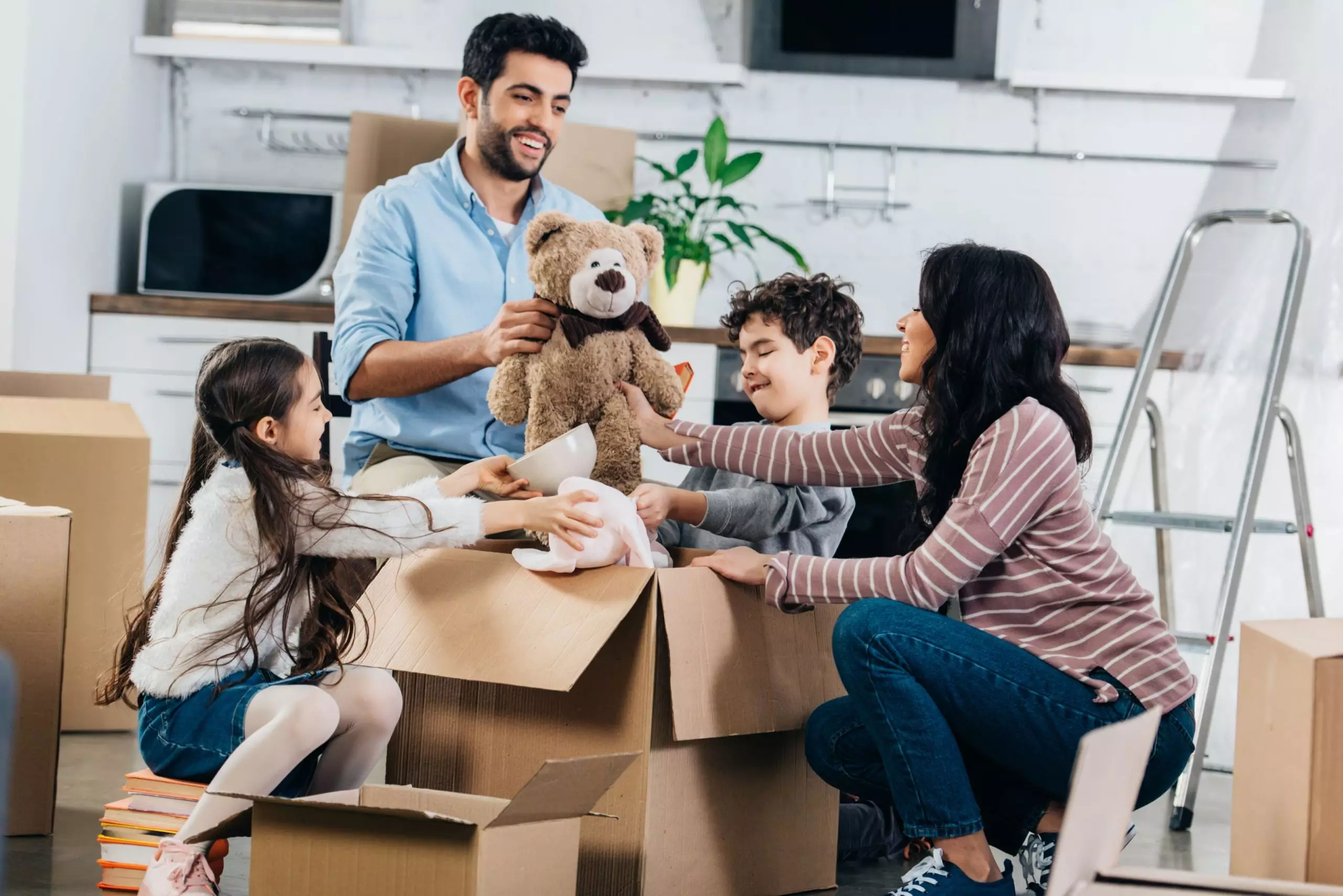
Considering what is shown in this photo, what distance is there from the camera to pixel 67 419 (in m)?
2.29

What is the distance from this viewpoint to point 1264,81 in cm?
340

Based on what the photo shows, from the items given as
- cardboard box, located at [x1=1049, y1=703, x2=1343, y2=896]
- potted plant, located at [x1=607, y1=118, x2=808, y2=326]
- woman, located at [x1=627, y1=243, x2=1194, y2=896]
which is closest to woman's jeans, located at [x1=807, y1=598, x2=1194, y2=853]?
woman, located at [x1=627, y1=243, x2=1194, y2=896]

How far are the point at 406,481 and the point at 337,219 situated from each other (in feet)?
5.48

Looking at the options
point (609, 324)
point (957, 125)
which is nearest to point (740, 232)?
point (957, 125)

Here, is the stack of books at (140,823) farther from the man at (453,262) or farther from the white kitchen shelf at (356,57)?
the white kitchen shelf at (356,57)

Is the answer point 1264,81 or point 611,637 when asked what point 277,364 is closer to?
point 611,637

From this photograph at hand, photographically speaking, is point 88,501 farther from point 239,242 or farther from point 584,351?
point 239,242

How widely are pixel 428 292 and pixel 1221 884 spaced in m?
1.35

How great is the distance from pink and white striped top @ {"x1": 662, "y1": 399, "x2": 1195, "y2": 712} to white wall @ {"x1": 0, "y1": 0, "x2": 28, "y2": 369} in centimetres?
223

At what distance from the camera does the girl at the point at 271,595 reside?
147cm

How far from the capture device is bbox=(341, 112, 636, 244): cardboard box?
324 cm

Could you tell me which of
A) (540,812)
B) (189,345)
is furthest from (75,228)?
(540,812)

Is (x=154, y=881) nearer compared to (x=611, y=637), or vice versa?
(x=154, y=881)

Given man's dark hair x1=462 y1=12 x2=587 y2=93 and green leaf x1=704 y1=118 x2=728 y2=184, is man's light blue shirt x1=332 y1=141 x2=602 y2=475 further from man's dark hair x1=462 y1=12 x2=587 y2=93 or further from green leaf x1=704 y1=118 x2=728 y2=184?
green leaf x1=704 y1=118 x2=728 y2=184
